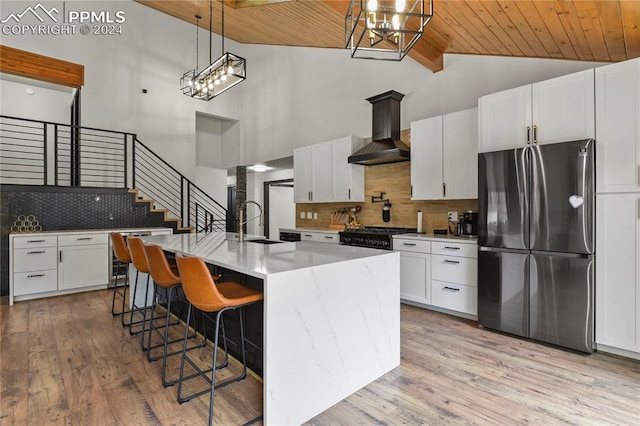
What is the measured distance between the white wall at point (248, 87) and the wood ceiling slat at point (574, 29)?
2.19ft

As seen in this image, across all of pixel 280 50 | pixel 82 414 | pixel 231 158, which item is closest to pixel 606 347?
pixel 82 414

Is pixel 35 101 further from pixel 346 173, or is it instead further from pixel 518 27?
pixel 518 27

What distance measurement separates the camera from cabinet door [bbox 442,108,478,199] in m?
3.79

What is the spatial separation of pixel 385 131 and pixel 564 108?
2.16m

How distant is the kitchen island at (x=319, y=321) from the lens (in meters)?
1.74

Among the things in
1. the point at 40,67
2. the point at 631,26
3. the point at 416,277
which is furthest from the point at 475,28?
the point at 40,67

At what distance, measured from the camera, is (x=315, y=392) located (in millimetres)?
1920

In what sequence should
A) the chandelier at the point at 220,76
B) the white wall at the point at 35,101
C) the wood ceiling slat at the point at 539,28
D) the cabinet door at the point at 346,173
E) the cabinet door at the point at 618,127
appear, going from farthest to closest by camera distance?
the white wall at the point at 35,101 → the cabinet door at the point at 346,173 → the chandelier at the point at 220,76 → the wood ceiling slat at the point at 539,28 → the cabinet door at the point at 618,127

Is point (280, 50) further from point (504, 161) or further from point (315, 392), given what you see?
point (315, 392)

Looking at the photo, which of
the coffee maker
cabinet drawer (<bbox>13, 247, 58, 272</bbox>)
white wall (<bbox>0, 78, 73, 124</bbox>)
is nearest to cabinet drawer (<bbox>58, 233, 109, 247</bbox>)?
cabinet drawer (<bbox>13, 247, 58, 272</bbox>)

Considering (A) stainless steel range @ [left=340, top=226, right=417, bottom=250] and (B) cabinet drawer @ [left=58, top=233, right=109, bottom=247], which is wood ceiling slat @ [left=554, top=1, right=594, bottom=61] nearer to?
(A) stainless steel range @ [left=340, top=226, right=417, bottom=250]

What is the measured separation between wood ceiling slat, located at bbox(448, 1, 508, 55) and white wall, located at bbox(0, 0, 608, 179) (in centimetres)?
30

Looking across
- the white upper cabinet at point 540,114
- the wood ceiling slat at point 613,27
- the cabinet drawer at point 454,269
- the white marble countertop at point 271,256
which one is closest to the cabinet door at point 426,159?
the white upper cabinet at point 540,114

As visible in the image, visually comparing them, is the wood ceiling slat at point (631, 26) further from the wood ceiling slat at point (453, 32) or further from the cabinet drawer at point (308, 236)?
the cabinet drawer at point (308, 236)
